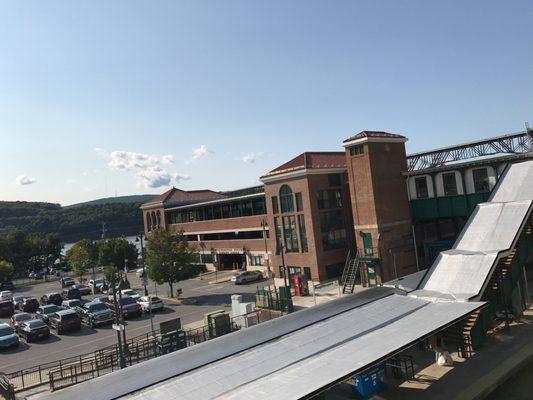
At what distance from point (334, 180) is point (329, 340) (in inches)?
1095

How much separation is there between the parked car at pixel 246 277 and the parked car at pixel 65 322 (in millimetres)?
18374

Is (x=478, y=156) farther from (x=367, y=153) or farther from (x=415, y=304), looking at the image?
(x=415, y=304)

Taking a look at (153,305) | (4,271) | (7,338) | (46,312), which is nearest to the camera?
(7,338)

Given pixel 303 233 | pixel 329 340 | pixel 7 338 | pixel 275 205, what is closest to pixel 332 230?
pixel 303 233

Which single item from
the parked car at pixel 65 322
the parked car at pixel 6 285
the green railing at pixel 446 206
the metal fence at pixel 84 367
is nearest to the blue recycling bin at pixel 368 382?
the metal fence at pixel 84 367

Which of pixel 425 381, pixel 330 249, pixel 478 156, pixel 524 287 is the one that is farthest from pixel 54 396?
pixel 478 156

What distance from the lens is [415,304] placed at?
18844 millimetres

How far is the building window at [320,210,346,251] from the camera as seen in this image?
40.8 metres

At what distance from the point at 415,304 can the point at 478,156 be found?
20.6 m

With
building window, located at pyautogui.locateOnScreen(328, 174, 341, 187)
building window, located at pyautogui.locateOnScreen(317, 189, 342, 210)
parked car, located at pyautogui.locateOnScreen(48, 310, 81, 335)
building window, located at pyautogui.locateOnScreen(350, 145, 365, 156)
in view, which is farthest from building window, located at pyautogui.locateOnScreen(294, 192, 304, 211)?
parked car, located at pyautogui.locateOnScreen(48, 310, 81, 335)

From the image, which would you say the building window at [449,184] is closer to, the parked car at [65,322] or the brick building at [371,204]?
the brick building at [371,204]

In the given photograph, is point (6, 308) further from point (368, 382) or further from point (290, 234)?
point (368, 382)

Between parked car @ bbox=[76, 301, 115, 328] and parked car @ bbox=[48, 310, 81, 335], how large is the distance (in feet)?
3.56

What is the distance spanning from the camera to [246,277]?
48000 millimetres
